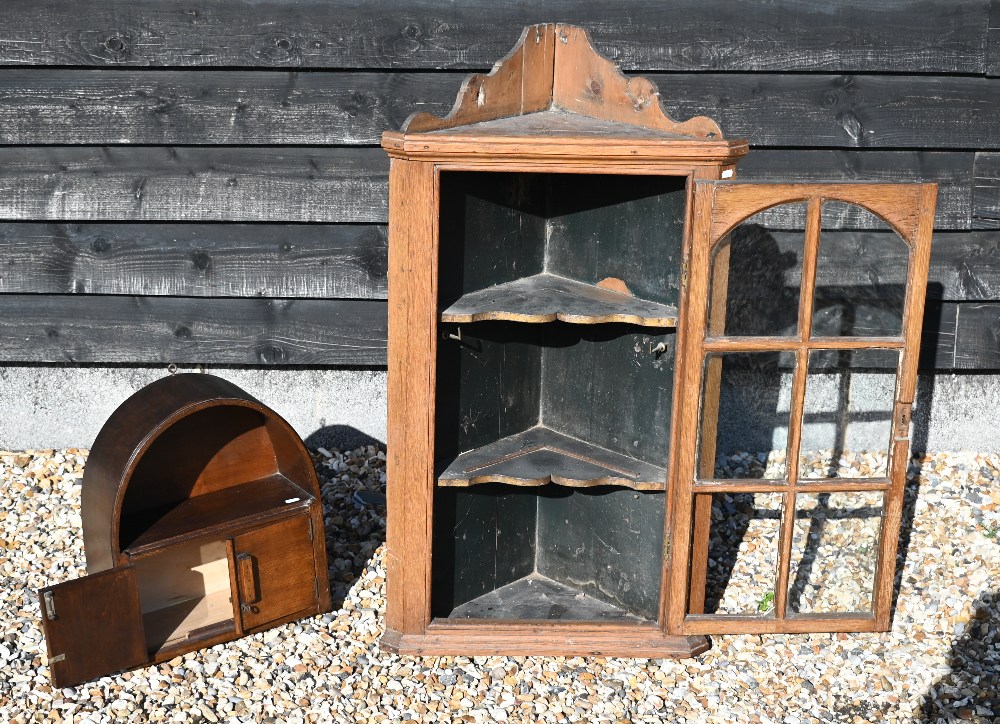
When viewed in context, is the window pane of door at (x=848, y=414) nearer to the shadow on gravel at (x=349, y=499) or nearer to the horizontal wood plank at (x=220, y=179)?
the horizontal wood plank at (x=220, y=179)

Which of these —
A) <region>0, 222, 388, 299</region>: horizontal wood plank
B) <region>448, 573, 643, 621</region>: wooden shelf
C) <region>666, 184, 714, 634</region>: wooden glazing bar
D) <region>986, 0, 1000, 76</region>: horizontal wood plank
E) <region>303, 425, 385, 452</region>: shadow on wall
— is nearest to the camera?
<region>666, 184, 714, 634</region>: wooden glazing bar

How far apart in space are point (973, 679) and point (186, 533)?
97.7 inches

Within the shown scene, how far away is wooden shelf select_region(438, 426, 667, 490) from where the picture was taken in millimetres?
3363

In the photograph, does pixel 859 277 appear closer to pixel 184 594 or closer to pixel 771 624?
pixel 771 624

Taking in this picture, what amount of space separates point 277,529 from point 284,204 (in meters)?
1.49

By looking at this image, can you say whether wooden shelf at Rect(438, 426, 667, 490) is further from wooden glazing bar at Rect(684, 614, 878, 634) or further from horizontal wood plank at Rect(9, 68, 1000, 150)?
horizontal wood plank at Rect(9, 68, 1000, 150)

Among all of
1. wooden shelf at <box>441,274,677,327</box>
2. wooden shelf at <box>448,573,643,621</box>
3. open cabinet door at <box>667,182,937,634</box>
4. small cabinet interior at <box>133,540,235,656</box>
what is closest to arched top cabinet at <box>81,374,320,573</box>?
small cabinet interior at <box>133,540,235,656</box>

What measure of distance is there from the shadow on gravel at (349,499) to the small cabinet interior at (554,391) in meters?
0.53

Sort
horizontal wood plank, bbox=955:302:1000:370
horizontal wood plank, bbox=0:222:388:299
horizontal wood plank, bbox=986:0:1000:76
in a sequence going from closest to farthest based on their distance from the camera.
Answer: horizontal wood plank, bbox=986:0:1000:76
horizontal wood plank, bbox=0:222:388:299
horizontal wood plank, bbox=955:302:1000:370

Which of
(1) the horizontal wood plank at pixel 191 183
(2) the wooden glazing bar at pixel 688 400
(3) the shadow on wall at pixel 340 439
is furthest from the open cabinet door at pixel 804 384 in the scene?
(3) the shadow on wall at pixel 340 439

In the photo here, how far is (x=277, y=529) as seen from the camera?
3.51 meters

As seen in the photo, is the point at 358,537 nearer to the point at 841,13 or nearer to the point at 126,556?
the point at 126,556

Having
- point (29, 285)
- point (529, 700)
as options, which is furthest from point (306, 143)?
point (529, 700)

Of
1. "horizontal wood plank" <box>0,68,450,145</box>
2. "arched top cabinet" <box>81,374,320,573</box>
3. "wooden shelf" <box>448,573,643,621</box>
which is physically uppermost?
"horizontal wood plank" <box>0,68,450,145</box>
